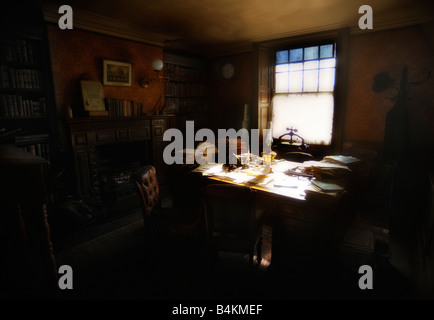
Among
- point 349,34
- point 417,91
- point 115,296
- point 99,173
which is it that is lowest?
point 115,296

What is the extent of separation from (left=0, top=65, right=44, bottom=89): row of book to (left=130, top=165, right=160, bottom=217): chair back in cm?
221

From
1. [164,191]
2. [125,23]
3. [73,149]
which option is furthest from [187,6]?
[164,191]

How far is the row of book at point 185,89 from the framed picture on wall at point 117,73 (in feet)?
2.86

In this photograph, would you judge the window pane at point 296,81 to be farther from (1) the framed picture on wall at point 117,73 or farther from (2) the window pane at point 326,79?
(1) the framed picture on wall at point 117,73

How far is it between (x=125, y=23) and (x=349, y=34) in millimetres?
3507

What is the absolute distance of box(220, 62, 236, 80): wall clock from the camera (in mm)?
5533

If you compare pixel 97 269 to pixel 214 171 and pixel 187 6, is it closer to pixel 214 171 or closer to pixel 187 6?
pixel 214 171

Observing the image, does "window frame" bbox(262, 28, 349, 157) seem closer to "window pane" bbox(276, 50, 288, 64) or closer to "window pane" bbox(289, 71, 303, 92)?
"window pane" bbox(276, 50, 288, 64)

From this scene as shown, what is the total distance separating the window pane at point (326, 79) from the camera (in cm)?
444

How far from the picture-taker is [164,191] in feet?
14.8

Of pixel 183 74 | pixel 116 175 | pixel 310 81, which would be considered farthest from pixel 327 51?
pixel 116 175

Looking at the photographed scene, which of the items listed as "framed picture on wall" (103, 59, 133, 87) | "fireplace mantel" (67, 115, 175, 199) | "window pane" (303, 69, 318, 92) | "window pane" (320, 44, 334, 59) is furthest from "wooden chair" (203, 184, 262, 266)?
"window pane" (320, 44, 334, 59)

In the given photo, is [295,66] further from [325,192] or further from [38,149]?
[38,149]

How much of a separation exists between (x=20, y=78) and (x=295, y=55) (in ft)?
14.4
